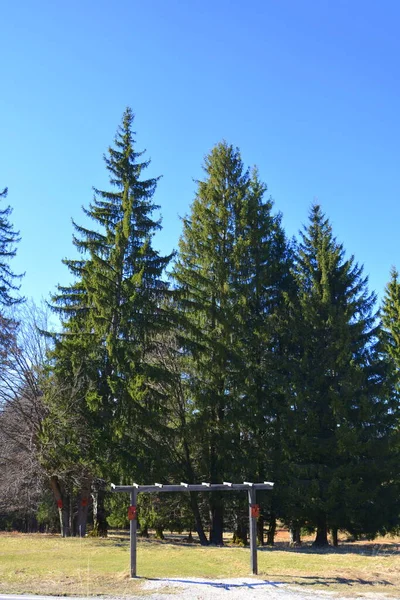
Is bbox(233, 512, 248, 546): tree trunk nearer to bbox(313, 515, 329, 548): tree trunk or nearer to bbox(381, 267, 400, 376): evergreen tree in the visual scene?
bbox(313, 515, 329, 548): tree trunk

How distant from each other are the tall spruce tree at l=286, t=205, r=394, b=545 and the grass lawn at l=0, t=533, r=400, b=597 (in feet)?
18.3

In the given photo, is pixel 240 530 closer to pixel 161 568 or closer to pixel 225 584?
pixel 161 568

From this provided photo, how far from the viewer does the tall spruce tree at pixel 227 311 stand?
22812 mm

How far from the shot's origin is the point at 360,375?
72.0 feet

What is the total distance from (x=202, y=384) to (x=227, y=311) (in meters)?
3.49

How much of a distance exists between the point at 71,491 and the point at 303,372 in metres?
11.5

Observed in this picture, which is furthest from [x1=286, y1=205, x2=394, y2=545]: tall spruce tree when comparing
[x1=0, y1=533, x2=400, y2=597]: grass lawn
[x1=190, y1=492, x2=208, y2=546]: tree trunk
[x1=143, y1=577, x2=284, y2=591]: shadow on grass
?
[x1=143, y1=577, x2=284, y2=591]: shadow on grass

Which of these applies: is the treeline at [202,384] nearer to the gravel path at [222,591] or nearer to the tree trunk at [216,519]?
the tree trunk at [216,519]

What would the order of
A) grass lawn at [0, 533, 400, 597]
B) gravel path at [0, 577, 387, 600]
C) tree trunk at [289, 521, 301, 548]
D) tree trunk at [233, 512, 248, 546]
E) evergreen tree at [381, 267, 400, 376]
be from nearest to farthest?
gravel path at [0, 577, 387, 600]
grass lawn at [0, 533, 400, 597]
tree trunk at [289, 521, 301, 548]
tree trunk at [233, 512, 248, 546]
evergreen tree at [381, 267, 400, 376]

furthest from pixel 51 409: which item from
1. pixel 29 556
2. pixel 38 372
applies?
pixel 29 556

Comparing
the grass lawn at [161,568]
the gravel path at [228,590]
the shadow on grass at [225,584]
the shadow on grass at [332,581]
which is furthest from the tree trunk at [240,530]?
the shadow on grass at [225,584]

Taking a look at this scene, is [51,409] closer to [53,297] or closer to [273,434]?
[53,297]

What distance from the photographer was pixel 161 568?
13008mm

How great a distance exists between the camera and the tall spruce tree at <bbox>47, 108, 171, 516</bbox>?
21172 millimetres
